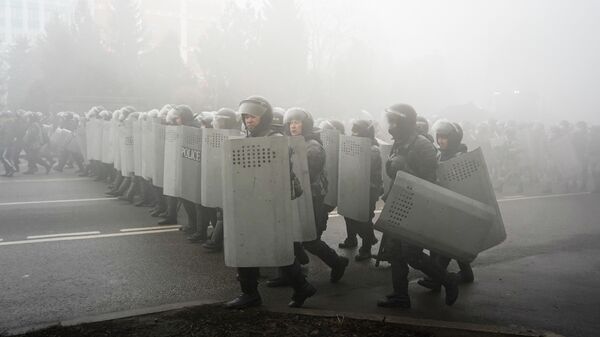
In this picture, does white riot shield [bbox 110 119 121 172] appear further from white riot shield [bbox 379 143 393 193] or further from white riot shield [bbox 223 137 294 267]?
white riot shield [bbox 223 137 294 267]

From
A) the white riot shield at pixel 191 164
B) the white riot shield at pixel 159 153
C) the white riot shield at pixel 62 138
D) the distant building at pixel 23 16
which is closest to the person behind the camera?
the white riot shield at pixel 191 164

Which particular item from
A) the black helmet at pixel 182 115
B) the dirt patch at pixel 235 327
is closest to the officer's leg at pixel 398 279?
the dirt patch at pixel 235 327

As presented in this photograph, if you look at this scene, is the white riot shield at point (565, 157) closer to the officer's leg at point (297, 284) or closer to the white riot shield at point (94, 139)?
the white riot shield at point (94, 139)

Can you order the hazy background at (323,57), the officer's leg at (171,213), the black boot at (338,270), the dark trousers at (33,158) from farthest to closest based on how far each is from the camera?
the hazy background at (323,57), the dark trousers at (33,158), the officer's leg at (171,213), the black boot at (338,270)

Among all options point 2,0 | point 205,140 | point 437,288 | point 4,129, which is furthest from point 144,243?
point 2,0

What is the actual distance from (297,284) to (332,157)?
8.37 feet

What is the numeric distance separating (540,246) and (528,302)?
287 cm

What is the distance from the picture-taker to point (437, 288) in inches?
230

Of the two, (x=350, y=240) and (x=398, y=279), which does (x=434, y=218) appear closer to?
(x=398, y=279)

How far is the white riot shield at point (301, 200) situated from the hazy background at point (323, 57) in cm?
2503

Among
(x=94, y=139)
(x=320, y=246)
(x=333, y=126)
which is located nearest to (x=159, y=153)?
(x=333, y=126)

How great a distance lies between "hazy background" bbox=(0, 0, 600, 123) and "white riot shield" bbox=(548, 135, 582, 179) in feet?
60.0

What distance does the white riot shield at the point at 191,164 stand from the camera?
23.9 feet

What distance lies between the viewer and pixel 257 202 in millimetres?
4598
